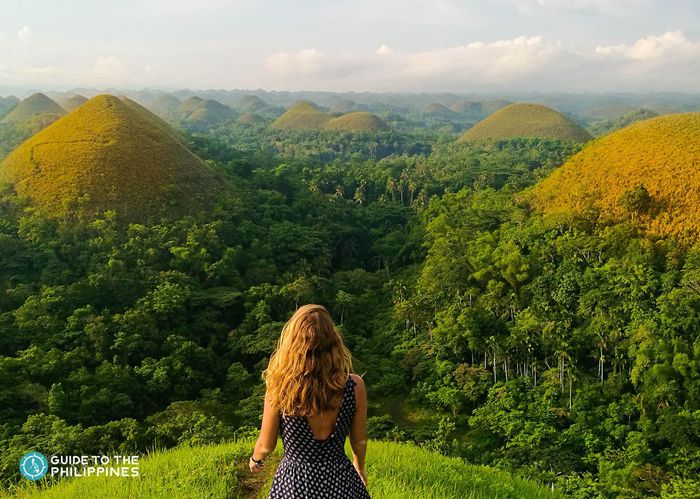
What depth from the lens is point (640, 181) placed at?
2836 cm

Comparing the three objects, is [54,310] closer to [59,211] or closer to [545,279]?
[59,211]

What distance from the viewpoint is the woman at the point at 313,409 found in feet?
8.27

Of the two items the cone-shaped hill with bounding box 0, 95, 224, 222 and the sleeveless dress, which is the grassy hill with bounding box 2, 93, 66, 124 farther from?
the sleeveless dress

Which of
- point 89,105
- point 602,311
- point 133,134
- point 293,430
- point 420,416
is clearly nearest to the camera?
point 293,430

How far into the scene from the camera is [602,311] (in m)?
20.2

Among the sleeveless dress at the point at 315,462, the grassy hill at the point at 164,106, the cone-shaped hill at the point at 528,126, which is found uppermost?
the grassy hill at the point at 164,106

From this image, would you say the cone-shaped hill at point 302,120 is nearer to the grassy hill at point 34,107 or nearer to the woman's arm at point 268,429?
the grassy hill at point 34,107

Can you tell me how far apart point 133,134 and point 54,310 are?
68.9 feet

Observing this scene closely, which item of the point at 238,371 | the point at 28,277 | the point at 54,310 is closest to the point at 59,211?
the point at 28,277

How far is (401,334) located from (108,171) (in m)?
21.0

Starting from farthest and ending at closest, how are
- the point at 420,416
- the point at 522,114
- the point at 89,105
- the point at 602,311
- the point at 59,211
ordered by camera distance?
the point at 522,114 → the point at 89,105 → the point at 59,211 → the point at 602,311 → the point at 420,416

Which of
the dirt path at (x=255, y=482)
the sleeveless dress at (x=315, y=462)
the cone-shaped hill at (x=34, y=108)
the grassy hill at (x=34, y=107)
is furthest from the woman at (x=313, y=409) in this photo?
the grassy hill at (x=34, y=107)

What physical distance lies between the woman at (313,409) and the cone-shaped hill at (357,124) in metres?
105

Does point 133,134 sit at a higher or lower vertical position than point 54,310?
higher
